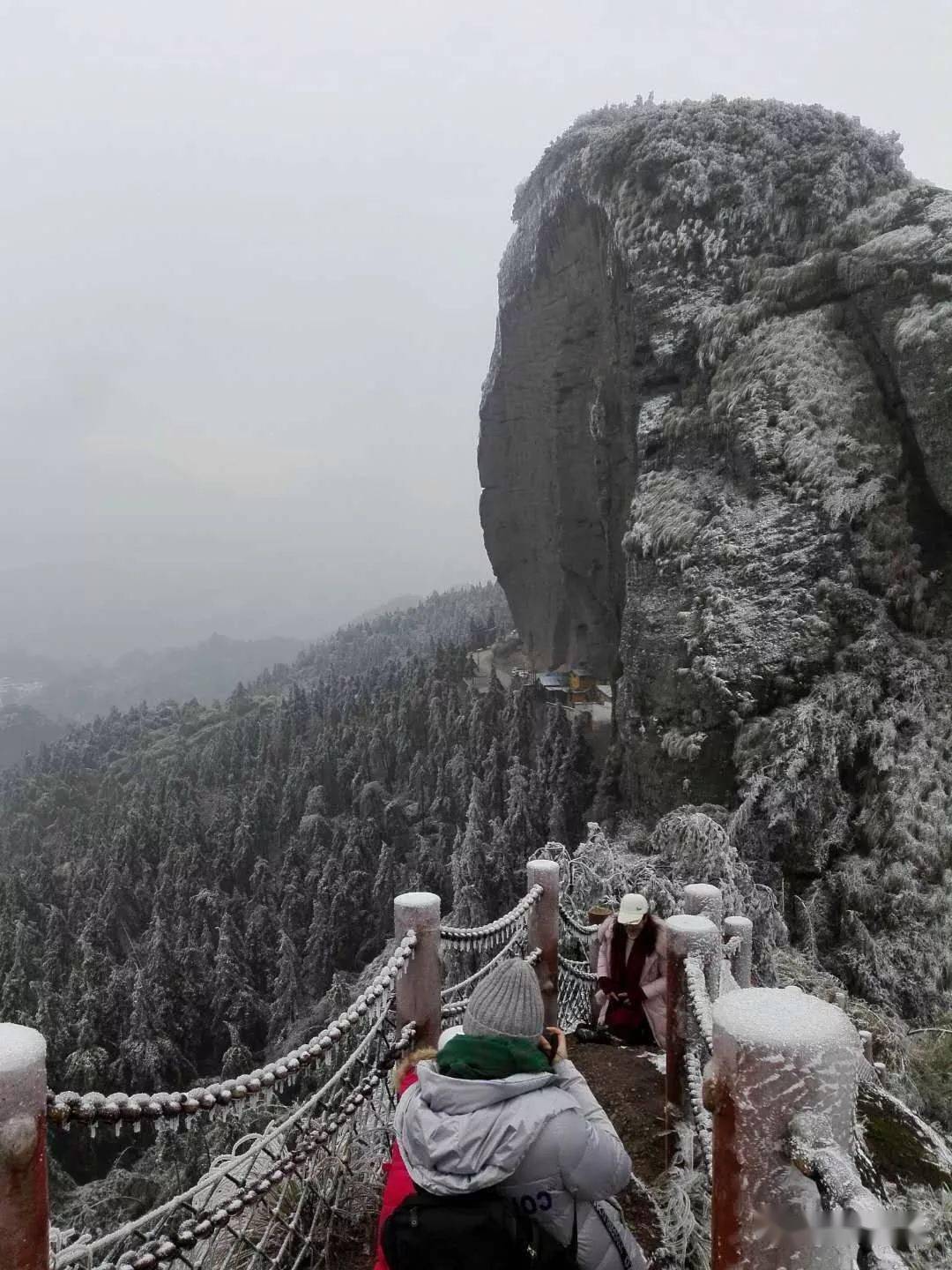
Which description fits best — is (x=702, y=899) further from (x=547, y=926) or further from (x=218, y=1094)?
(x=218, y=1094)

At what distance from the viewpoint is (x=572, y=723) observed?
24.3 metres

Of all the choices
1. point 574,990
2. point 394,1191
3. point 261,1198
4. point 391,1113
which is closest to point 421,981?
point 391,1113

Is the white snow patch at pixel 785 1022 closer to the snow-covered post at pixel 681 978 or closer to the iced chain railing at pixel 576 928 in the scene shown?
the snow-covered post at pixel 681 978

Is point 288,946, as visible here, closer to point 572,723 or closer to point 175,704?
point 572,723

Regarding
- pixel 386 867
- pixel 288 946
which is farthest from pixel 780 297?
pixel 288 946

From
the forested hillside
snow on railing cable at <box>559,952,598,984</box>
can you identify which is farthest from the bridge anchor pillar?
the forested hillside

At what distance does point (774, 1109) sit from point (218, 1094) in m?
1.94

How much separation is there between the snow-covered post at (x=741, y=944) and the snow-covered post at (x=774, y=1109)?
437 cm

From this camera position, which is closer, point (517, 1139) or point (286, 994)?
point (517, 1139)

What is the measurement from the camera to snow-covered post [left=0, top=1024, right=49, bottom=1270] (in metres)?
1.73

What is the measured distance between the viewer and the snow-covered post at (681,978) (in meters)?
3.67

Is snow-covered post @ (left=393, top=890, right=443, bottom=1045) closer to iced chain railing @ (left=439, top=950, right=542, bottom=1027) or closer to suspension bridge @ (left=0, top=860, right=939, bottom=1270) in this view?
suspension bridge @ (left=0, top=860, right=939, bottom=1270)

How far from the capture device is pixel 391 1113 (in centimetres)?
396

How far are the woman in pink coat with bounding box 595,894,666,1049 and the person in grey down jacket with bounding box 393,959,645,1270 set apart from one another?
2826 mm
